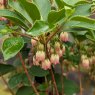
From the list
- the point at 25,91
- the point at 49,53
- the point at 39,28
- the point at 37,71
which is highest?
the point at 39,28

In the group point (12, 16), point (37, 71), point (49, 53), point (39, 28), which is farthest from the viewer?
point (37, 71)

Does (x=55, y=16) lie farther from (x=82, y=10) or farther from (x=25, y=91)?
(x=25, y=91)

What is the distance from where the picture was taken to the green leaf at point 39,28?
760 mm

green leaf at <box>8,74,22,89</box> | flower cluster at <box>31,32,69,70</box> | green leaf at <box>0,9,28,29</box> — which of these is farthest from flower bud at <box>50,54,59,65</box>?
green leaf at <box>8,74,22,89</box>

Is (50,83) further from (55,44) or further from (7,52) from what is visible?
(7,52)

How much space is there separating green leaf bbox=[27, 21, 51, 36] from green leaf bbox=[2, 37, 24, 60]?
3.0 inches

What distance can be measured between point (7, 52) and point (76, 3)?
0.28m

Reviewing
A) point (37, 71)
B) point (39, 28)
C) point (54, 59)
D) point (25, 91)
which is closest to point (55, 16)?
point (39, 28)

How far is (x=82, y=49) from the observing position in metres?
1.21

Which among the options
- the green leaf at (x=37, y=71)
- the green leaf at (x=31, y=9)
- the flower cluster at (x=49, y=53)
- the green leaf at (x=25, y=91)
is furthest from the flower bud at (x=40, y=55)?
the green leaf at (x=25, y=91)

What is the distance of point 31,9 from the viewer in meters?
0.87

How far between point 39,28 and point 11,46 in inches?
4.0

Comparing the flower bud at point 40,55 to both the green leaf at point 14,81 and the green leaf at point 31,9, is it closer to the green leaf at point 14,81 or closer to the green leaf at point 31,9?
the green leaf at point 31,9

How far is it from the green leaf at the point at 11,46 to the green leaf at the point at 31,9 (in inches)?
3.5
